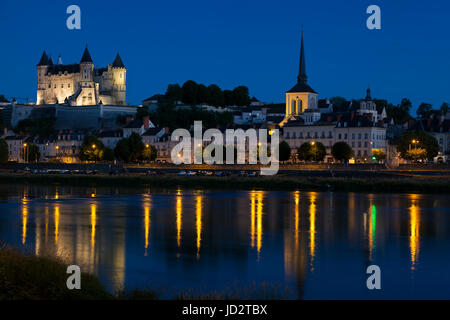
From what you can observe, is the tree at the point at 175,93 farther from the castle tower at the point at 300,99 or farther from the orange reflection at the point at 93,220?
the orange reflection at the point at 93,220

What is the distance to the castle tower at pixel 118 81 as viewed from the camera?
133000 millimetres

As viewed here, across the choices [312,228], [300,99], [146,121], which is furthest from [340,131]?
[312,228]

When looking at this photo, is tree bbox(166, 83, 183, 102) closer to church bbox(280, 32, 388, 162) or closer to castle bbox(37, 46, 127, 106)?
castle bbox(37, 46, 127, 106)

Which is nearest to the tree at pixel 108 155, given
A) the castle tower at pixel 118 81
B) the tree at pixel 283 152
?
the tree at pixel 283 152

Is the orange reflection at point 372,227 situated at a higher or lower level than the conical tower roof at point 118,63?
lower

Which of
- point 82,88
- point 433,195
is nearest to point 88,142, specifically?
point 82,88

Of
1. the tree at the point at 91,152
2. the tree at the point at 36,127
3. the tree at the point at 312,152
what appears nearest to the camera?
the tree at the point at 312,152

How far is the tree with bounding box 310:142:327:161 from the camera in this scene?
7825 centimetres

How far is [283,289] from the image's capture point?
15.7 m

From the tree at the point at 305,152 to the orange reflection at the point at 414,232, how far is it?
38453 mm

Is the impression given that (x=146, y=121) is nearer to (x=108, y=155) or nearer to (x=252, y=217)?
(x=108, y=155)

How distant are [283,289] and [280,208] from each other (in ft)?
67.1
